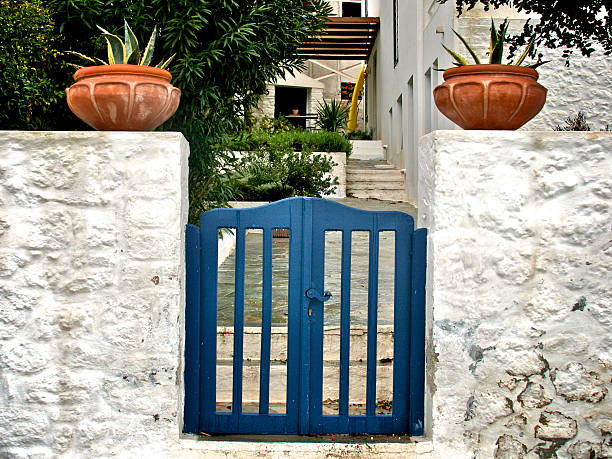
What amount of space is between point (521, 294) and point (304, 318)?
3.31 ft

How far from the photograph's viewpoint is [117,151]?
278 centimetres

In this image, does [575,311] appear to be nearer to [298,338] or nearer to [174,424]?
[298,338]

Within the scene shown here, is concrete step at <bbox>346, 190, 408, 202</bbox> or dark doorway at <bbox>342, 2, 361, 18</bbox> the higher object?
dark doorway at <bbox>342, 2, 361, 18</bbox>

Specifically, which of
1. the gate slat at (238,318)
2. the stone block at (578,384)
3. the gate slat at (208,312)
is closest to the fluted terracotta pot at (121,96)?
the gate slat at (208,312)

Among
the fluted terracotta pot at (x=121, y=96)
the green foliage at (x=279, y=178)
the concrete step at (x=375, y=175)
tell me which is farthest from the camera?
the concrete step at (x=375, y=175)

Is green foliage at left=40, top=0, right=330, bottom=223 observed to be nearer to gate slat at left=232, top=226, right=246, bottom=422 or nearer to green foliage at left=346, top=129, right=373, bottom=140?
gate slat at left=232, top=226, right=246, bottom=422

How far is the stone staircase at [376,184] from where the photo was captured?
1254 cm

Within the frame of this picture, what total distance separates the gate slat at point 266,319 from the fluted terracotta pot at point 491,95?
3.43 feet

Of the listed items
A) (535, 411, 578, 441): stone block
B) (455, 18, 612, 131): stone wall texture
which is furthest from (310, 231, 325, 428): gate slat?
(455, 18, 612, 131): stone wall texture

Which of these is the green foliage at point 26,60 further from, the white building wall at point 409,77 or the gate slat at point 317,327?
the white building wall at point 409,77

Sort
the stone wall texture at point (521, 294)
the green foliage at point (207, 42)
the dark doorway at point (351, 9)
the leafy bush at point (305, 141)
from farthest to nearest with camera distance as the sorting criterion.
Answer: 1. the dark doorway at point (351, 9)
2. the leafy bush at point (305, 141)
3. the green foliage at point (207, 42)
4. the stone wall texture at point (521, 294)

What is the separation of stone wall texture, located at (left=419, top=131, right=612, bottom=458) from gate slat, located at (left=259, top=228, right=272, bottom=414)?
0.77m

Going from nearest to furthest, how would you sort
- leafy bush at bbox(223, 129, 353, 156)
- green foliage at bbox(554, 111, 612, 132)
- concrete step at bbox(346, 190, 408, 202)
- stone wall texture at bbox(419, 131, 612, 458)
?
stone wall texture at bbox(419, 131, 612, 458), green foliage at bbox(554, 111, 612, 132), leafy bush at bbox(223, 129, 353, 156), concrete step at bbox(346, 190, 408, 202)

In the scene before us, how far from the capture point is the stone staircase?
1254 centimetres
